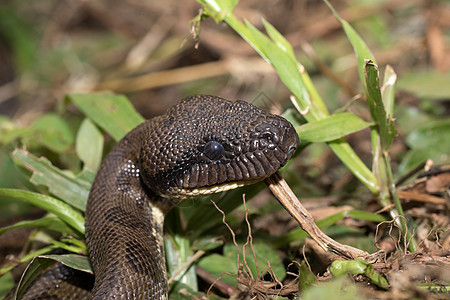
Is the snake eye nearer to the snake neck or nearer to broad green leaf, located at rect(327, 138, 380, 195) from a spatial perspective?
the snake neck

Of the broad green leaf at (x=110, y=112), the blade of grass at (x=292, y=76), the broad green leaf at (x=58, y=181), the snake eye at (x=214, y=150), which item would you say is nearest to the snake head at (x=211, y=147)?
the snake eye at (x=214, y=150)

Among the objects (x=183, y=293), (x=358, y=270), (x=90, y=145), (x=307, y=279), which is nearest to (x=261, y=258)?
(x=183, y=293)

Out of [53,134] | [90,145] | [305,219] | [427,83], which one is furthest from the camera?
[427,83]

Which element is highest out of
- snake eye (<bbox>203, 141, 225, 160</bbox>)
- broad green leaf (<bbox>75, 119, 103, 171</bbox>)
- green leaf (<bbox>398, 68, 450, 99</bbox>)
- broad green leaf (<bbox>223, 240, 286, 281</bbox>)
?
broad green leaf (<bbox>75, 119, 103, 171</bbox>)

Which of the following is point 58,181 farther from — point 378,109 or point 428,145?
point 428,145

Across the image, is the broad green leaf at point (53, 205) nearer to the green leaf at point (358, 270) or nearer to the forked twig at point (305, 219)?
the forked twig at point (305, 219)

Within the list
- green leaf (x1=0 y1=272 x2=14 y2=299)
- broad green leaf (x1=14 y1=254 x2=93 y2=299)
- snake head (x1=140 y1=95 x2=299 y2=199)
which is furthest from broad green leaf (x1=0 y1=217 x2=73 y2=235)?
snake head (x1=140 y1=95 x2=299 y2=199)
